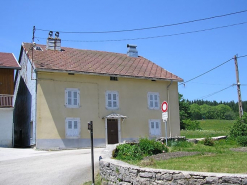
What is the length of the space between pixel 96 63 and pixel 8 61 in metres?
6.96

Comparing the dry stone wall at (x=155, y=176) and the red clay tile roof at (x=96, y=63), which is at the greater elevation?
the red clay tile roof at (x=96, y=63)

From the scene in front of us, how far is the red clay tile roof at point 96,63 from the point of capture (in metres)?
22.0

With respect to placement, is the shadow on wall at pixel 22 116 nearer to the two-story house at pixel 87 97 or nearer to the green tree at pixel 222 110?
the two-story house at pixel 87 97

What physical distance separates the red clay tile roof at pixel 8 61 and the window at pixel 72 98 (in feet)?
16.1

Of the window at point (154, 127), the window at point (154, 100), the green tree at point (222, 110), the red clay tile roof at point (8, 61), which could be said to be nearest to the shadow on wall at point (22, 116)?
the red clay tile roof at point (8, 61)

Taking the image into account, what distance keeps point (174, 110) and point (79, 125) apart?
8.10 metres

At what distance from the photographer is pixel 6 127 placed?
21.4 metres

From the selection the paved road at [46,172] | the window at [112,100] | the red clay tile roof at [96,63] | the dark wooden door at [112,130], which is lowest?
the paved road at [46,172]

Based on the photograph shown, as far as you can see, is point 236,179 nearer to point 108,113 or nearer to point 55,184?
point 55,184

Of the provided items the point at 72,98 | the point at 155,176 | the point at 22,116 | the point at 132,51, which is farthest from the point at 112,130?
the point at 155,176

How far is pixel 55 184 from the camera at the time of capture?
31.1 feet

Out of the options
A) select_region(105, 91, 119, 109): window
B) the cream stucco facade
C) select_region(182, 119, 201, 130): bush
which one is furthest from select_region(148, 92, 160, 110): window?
select_region(182, 119, 201, 130): bush

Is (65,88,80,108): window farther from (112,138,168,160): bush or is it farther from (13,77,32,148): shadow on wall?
(112,138,168,160): bush

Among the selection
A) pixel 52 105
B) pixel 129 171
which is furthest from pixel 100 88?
pixel 129 171
